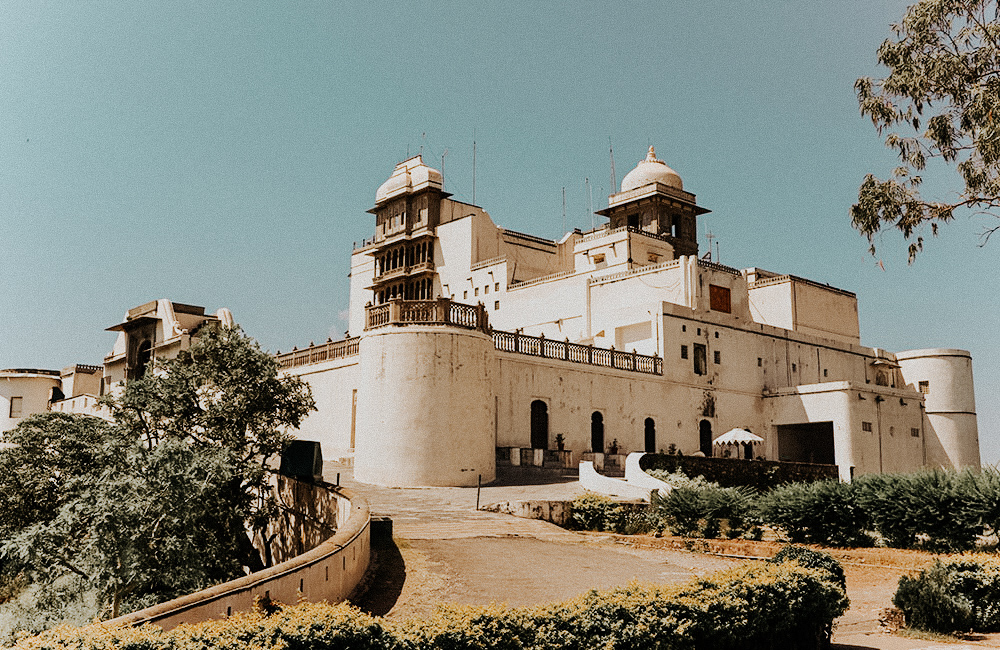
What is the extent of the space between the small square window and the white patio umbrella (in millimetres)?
42435

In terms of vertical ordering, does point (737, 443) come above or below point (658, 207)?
below

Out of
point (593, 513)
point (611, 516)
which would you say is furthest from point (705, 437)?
point (611, 516)

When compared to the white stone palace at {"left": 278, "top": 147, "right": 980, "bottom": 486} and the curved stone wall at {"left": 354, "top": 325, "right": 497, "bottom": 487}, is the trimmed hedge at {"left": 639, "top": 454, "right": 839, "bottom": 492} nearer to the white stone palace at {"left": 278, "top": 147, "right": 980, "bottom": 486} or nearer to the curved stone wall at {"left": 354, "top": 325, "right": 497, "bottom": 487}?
the white stone palace at {"left": 278, "top": 147, "right": 980, "bottom": 486}

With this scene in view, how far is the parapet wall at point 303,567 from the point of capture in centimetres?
805

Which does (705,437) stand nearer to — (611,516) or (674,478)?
(674,478)

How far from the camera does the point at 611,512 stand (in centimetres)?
1983

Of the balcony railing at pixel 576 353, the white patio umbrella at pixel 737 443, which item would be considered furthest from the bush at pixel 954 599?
the white patio umbrella at pixel 737 443

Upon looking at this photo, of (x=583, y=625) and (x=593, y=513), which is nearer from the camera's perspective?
(x=583, y=625)

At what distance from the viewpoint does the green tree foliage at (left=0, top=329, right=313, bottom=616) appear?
14938 mm

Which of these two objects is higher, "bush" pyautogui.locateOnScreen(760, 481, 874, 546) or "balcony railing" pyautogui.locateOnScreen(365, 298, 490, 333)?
"balcony railing" pyautogui.locateOnScreen(365, 298, 490, 333)

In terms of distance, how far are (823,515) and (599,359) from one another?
59.4 feet

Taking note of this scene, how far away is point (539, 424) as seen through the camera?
105 ft

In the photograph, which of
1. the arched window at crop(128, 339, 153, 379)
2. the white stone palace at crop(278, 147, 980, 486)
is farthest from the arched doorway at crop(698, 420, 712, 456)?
the arched window at crop(128, 339, 153, 379)

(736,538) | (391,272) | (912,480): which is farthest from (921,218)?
(391,272)
